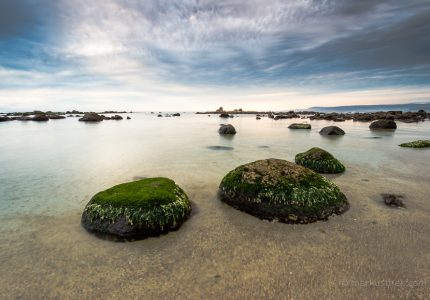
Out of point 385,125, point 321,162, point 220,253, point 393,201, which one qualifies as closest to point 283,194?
point 220,253

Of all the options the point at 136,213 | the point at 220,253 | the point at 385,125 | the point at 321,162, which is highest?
the point at 136,213

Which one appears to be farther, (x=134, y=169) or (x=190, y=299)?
(x=134, y=169)

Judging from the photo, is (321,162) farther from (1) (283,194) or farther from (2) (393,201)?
(1) (283,194)

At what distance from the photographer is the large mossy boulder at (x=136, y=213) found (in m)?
5.72

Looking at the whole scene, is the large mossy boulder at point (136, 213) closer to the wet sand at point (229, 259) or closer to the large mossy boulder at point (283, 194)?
the wet sand at point (229, 259)

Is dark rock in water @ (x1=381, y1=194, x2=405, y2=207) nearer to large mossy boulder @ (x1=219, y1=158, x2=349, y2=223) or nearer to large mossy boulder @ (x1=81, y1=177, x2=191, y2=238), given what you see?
large mossy boulder @ (x1=219, y1=158, x2=349, y2=223)

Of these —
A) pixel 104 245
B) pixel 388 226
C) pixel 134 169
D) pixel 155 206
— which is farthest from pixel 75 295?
pixel 134 169

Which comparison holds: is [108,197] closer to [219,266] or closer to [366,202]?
[219,266]

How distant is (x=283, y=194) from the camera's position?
6.73 meters

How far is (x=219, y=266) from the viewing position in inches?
182

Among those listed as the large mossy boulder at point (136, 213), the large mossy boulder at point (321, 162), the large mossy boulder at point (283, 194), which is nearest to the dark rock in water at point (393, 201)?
the large mossy boulder at point (283, 194)

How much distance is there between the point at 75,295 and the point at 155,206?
98.0 inches

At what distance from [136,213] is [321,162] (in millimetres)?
8867

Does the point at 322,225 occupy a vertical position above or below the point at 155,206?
below
